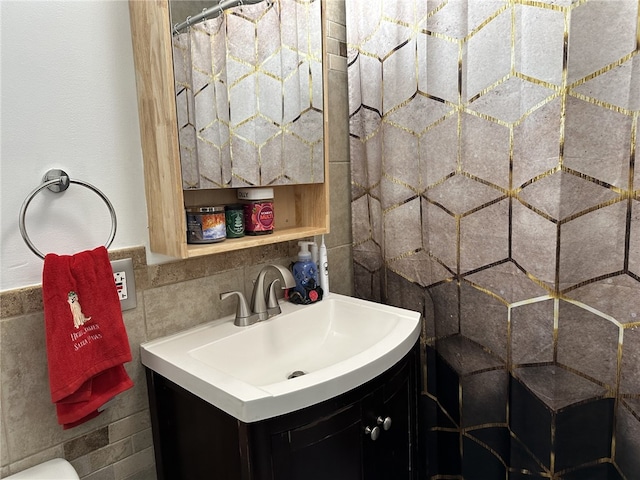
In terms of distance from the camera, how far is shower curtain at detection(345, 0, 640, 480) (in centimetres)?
104

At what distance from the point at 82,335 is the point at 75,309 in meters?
0.06

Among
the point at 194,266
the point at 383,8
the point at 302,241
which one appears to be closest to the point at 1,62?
the point at 194,266

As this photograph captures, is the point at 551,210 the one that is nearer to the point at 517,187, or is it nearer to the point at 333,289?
the point at 517,187

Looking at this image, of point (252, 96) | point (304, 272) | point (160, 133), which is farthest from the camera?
point (304, 272)

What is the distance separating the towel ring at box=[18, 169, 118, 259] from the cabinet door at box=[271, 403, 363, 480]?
58 cm

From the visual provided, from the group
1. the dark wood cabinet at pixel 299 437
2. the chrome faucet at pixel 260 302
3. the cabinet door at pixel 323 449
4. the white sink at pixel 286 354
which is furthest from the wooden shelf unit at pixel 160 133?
the cabinet door at pixel 323 449

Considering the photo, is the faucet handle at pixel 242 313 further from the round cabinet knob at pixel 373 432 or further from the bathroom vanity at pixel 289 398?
the round cabinet knob at pixel 373 432

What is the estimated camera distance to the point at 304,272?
142 cm

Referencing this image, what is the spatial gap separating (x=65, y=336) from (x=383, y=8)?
4.15ft

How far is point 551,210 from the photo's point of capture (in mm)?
1108

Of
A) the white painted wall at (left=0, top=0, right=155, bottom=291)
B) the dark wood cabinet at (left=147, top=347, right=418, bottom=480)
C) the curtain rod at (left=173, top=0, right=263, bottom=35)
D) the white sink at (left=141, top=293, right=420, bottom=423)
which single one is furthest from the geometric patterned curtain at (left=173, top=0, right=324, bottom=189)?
the dark wood cabinet at (left=147, top=347, right=418, bottom=480)

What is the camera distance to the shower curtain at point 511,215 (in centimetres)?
104

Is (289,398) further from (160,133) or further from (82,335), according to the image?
(160,133)

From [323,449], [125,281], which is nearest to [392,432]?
[323,449]
